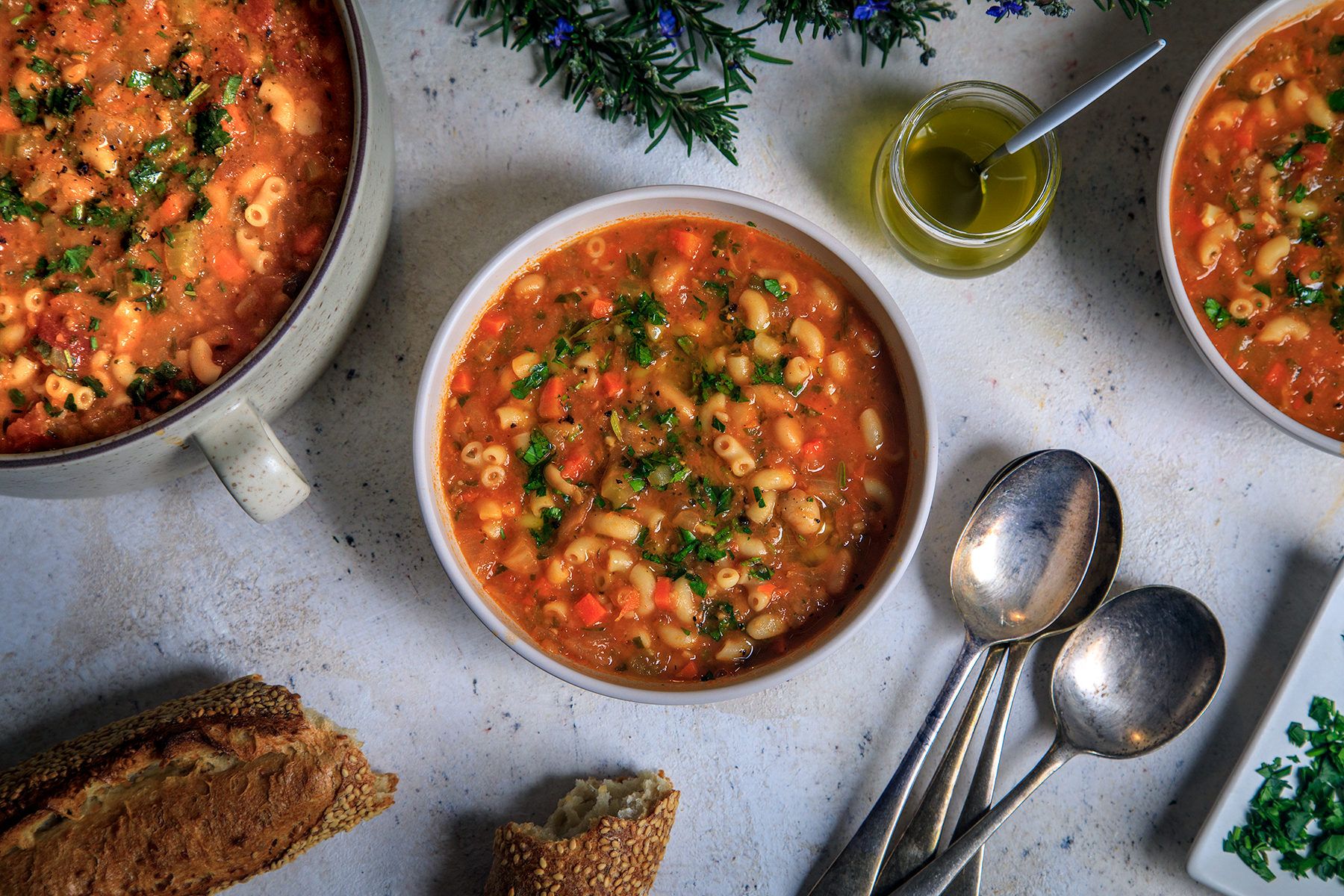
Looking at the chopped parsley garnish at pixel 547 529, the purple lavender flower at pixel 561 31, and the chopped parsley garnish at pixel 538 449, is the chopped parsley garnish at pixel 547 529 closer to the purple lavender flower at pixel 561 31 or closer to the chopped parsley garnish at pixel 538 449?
the chopped parsley garnish at pixel 538 449

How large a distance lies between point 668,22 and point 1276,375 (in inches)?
83.6

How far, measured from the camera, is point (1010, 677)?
274 cm

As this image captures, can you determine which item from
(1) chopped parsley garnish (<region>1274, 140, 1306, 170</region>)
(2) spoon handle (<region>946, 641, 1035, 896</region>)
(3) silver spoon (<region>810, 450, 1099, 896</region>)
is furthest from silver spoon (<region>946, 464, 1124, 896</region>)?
(1) chopped parsley garnish (<region>1274, 140, 1306, 170</region>)

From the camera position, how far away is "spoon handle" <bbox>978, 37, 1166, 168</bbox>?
2166 millimetres

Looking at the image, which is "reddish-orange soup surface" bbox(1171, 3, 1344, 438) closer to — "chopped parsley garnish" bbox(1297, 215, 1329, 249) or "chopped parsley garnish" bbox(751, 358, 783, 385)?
"chopped parsley garnish" bbox(1297, 215, 1329, 249)

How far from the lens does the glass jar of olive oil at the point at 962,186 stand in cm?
255

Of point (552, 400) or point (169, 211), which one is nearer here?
point (169, 211)

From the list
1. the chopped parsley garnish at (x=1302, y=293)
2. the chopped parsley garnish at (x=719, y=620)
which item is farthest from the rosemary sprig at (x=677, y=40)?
the chopped parsley garnish at (x=719, y=620)

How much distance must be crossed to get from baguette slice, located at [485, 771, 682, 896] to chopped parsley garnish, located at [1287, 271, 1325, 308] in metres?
2.45

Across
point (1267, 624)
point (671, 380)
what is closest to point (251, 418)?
point (671, 380)

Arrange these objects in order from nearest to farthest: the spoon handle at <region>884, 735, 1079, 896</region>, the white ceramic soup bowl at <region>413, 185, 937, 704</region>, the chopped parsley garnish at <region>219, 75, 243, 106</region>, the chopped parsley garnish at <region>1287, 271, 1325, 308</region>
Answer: the chopped parsley garnish at <region>219, 75, 243, 106</region> < the white ceramic soup bowl at <region>413, 185, 937, 704</region> < the chopped parsley garnish at <region>1287, 271, 1325, 308</region> < the spoon handle at <region>884, 735, 1079, 896</region>

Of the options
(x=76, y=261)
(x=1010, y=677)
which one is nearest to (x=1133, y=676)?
(x=1010, y=677)

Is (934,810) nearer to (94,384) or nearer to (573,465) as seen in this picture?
(573,465)

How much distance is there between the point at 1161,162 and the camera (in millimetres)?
2422
